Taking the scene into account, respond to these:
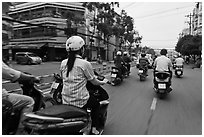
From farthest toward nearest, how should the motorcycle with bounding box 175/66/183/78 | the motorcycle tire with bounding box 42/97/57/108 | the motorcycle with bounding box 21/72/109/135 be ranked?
the motorcycle with bounding box 175/66/183/78, the motorcycle tire with bounding box 42/97/57/108, the motorcycle with bounding box 21/72/109/135

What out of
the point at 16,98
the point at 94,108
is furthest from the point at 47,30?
the point at 16,98

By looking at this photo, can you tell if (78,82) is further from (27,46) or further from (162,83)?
(27,46)

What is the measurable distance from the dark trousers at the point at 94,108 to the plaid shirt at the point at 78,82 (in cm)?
12

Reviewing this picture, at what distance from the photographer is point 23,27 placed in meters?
38.2

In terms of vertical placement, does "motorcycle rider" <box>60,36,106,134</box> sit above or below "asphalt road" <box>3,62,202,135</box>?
above

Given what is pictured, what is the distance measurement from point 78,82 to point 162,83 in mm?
3943

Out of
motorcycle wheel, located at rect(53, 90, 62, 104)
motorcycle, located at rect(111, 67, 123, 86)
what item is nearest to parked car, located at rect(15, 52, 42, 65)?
motorcycle, located at rect(111, 67, 123, 86)

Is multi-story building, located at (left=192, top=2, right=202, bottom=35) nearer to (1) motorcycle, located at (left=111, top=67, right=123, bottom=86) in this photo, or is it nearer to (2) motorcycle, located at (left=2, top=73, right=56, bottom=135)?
(1) motorcycle, located at (left=111, top=67, right=123, bottom=86)

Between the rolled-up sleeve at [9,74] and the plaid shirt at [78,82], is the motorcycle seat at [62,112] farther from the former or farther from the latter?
the rolled-up sleeve at [9,74]

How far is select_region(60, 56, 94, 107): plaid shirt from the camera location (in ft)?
8.96

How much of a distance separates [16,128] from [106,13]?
28620mm

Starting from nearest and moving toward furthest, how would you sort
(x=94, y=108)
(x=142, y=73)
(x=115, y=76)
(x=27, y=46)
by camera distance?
1. (x=94, y=108)
2. (x=115, y=76)
3. (x=142, y=73)
4. (x=27, y=46)

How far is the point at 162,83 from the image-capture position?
6090 millimetres

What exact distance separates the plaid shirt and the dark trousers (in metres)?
0.12
